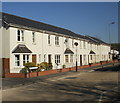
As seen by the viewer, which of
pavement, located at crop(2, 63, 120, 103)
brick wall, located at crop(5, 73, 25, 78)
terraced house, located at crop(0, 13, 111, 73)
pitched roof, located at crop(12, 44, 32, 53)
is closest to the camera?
pavement, located at crop(2, 63, 120, 103)

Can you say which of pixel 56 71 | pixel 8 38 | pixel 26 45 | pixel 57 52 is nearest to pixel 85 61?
pixel 57 52

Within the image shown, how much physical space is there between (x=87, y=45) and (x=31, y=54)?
78.5 ft

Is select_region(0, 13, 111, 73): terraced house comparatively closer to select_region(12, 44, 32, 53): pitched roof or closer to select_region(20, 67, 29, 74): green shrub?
select_region(12, 44, 32, 53): pitched roof

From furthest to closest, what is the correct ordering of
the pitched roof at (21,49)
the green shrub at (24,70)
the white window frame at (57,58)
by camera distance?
the white window frame at (57,58) → the pitched roof at (21,49) → the green shrub at (24,70)

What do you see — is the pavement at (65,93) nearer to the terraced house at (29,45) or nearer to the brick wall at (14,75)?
the brick wall at (14,75)

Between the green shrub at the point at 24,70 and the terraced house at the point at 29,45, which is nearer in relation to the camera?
the green shrub at the point at 24,70

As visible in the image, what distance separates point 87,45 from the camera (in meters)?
46.3

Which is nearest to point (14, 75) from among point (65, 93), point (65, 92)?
point (65, 92)

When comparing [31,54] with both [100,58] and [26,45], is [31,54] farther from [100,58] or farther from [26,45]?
[100,58]

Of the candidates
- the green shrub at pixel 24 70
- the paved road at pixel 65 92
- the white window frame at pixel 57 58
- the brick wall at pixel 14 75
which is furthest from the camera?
the white window frame at pixel 57 58

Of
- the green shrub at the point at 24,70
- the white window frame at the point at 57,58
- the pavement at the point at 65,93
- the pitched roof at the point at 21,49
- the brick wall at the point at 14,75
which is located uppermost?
the pitched roof at the point at 21,49

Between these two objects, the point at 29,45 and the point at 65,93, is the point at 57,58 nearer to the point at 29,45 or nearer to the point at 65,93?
the point at 29,45

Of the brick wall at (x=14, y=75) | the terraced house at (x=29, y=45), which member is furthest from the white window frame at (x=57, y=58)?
the brick wall at (x=14, y=75)

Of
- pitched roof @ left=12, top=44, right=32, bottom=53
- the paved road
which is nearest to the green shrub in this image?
pitched roof @ left=12, top=44, right=32, bottom=53
